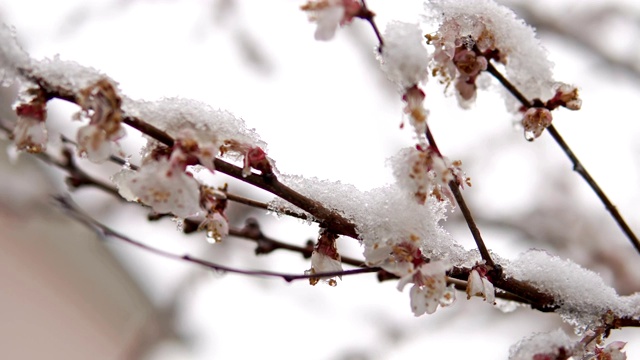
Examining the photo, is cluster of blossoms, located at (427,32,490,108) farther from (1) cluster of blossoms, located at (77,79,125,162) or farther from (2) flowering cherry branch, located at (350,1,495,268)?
(1) cluster of blossoms, located at (77,79,125,162)

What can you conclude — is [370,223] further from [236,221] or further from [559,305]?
[236,221]

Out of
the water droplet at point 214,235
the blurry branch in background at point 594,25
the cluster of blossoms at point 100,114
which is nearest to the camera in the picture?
the cluster of blossoms at point 100,114

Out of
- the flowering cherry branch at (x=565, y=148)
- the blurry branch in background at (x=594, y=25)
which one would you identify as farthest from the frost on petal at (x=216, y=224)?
the blurry branch in background at (x=594, y=25)

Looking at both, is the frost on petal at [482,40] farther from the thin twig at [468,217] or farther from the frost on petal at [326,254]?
the frost on petal at [326,254]

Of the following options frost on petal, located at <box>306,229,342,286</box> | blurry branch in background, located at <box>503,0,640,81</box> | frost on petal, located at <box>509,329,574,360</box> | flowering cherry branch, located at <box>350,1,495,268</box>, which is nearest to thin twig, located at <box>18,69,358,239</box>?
frost on petal, located at <box>306,229,342,286</box>

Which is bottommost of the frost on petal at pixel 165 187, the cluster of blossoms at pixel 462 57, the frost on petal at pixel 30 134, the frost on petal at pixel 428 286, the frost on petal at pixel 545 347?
the frost on petal at pixel 545 347

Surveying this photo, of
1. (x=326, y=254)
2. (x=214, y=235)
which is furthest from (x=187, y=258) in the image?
(x=326, y=254)

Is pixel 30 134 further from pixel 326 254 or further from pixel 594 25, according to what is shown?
pixel 594 25
